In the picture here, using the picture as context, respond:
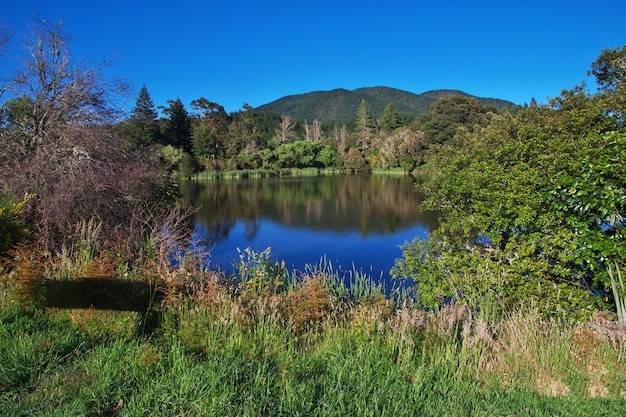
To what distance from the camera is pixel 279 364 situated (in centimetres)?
264

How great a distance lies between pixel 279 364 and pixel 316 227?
43.4 feet

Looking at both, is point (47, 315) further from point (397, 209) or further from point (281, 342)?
point (397, 209)

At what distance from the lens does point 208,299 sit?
12.6ft

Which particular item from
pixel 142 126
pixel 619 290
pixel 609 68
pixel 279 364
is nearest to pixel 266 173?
pixel 142 126

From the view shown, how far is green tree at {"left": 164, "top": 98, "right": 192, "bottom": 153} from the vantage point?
5125 centimetres

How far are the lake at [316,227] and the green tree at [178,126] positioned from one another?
28382 mm

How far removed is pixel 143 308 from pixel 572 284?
5.39 meters

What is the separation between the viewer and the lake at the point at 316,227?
36.0 feet

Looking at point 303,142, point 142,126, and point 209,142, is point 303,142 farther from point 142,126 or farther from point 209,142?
point 142,126

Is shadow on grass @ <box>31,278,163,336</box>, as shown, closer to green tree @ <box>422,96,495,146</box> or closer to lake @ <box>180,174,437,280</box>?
lake @ <box>180,174,437,280</box>


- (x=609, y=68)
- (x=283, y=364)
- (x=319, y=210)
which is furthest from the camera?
(x=319, y=210)

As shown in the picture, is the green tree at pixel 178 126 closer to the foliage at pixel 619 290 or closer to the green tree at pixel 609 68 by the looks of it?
the green tree at pixel 609 68

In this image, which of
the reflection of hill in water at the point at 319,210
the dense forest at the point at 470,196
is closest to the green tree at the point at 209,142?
the reflection of hill in water at the point at 319,210

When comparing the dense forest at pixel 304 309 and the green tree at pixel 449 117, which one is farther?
the green tree at pixel 449 117
